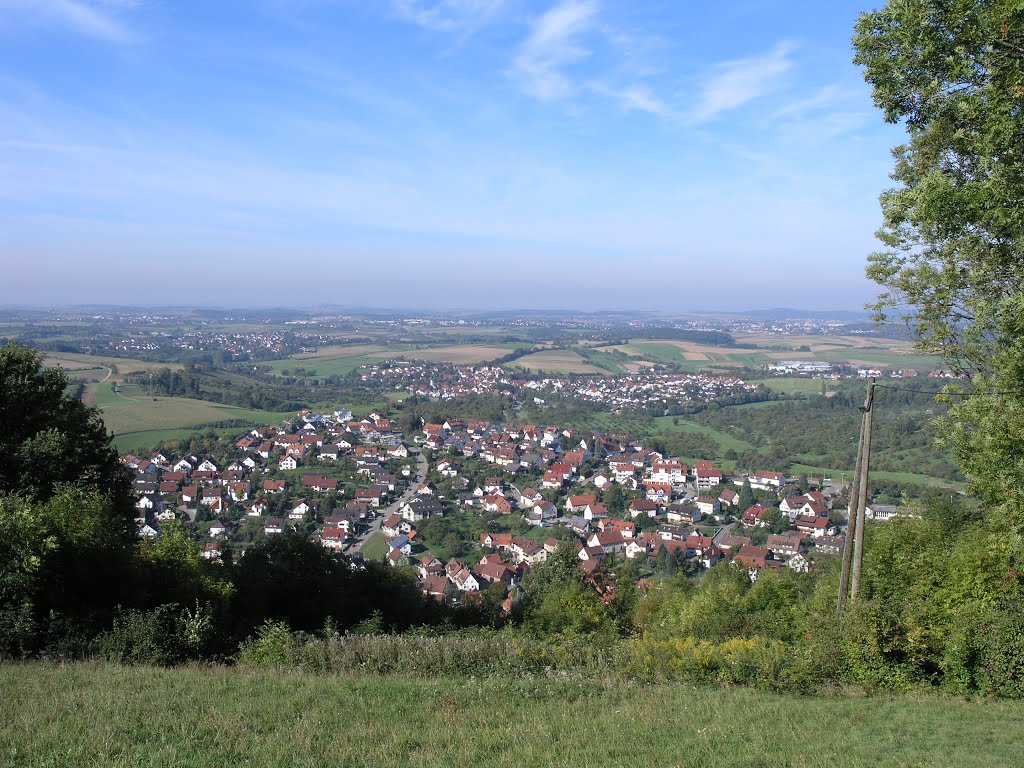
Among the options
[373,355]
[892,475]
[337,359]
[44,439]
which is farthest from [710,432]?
[373,355]

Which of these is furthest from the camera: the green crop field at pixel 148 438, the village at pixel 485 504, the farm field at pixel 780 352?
the farm field at pixel 780 352

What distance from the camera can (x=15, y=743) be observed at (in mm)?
4277

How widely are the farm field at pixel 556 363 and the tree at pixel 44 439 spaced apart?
247 ft

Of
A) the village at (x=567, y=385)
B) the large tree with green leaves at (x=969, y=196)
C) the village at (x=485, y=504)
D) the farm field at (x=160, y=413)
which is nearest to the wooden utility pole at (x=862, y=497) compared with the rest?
the large tree with green leaves at (x=969, y=196)

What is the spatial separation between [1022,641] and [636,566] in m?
18.4

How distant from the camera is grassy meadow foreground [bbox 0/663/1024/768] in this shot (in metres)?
4.44

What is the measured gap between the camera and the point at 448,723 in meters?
5.18

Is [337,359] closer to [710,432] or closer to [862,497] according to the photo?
[710,432]

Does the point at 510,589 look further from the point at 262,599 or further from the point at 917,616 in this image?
the point at 917,616

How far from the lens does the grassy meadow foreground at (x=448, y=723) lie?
14.6 feet

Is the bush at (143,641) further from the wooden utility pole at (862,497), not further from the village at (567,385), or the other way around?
the village at (567,385)

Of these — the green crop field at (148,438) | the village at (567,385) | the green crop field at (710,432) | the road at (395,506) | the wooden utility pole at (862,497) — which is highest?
the wooden utility pole at (862,497)

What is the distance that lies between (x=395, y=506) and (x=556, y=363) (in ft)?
203

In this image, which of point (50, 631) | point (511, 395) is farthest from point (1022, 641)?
point (511, 395)
